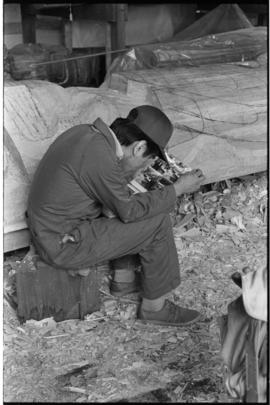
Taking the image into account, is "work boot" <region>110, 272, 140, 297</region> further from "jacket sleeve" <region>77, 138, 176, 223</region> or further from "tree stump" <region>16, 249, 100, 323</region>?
Answer: "jacket sleeve" <region>77, 138, 176, 223</region>

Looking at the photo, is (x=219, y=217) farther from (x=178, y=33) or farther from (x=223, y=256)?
(x=178, y=33)

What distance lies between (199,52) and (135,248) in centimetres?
333

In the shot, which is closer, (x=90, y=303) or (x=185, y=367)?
(x=185, y=367)

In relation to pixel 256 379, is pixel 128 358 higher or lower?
lower

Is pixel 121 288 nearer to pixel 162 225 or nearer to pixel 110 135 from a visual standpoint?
pixel 162 225

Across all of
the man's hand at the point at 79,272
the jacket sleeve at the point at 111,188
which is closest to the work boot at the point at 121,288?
the man's hand at the point at 79,272

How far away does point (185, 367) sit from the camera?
3463mm

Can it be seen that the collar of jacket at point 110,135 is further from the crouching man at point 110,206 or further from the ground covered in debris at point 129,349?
the ground covered in debris at point 129,349

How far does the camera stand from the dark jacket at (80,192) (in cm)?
355

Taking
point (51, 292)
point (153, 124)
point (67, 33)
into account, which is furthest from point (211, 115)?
point (67, 33)

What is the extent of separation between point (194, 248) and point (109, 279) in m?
0.90

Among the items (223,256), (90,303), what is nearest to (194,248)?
(223,256)

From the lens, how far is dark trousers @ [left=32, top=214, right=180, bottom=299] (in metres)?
3.76

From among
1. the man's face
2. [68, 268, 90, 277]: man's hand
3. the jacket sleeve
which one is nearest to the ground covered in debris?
[68, 268, 90, 277]: man's hand
